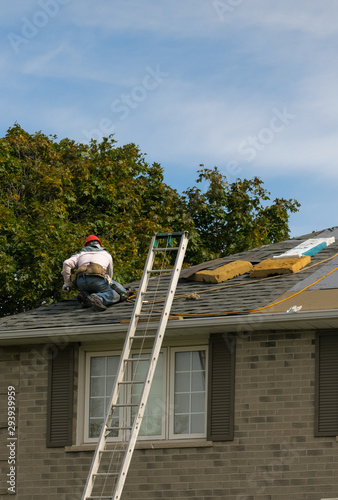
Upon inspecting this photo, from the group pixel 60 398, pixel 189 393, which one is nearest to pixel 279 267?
pixel 189 393

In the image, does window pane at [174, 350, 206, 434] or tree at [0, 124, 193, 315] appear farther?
tree at [0, 124, 193, 315]

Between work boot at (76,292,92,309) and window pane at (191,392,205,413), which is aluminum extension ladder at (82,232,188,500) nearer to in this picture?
window pane at (191,392,205,413)

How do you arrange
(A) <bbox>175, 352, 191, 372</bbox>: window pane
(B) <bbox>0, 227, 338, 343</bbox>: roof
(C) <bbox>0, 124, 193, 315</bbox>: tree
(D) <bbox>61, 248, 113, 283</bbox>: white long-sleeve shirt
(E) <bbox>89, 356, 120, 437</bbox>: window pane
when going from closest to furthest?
(B) <bbox>0, 227, 338, 343</bbox>: roof, (A) <bbox>175, 352, 191, 372</bbox>: window pane, (E) <bbox>89, 356, 120, 437</bbox>: window pane, (D) <bbox>61, 248, 113, 283</bbox>: white long-sleeve shirt, (C) <bbox>0, 124, 193, 315</bbox>: tree

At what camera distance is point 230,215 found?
2978 cm

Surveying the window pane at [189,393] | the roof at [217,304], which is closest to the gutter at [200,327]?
the roof at [217,304]

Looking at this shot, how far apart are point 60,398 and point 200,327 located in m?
2.45

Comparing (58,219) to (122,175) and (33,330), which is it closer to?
(122,175)

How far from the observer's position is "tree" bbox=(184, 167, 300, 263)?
1163 inches

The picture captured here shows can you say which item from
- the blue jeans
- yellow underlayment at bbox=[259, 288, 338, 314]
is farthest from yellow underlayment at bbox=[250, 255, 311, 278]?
the blue jeans

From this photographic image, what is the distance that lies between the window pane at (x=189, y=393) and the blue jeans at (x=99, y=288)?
1.53 m

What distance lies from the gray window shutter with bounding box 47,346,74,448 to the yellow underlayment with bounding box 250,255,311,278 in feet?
10.2

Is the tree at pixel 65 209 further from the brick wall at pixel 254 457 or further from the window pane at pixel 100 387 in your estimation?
the brick wall at pixel 254 457

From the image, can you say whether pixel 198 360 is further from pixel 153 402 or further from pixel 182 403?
pixel 153 402

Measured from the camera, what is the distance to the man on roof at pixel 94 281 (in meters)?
14.8
